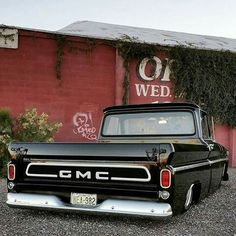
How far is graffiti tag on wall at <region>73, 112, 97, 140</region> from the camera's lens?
1430cm

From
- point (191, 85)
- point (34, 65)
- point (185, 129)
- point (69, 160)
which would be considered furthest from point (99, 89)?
point (69, 160)

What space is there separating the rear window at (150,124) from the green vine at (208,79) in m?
8.45

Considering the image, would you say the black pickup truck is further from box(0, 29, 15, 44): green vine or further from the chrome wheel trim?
box(0, 29, 15, 44): green vine

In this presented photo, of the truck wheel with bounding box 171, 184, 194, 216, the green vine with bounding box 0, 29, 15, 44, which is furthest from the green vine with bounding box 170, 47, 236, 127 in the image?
the truck wheel with bounding box 171, 184, 194, 216

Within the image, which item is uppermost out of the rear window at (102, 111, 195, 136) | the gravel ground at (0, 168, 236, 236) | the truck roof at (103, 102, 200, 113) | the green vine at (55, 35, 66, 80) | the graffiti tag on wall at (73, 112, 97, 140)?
the green vine at (55, 35, 66, 80)

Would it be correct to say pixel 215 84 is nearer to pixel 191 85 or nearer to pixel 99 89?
pixel 191 85

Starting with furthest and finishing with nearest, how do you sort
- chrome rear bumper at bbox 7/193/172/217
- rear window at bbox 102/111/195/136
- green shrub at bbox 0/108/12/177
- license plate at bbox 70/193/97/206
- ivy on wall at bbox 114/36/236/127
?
1. ivy on wall at bbox 114/36/236/127
2. green shrub at bbox 0/108/12/177
3. rear window at bbox 102/111/195/136
4. license plate at bbox 70/193/97/206
5. chrome rear bumper at bbox 7/193/172/217

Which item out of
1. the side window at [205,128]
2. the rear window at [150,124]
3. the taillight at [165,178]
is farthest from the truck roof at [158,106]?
the taillight at [165,178]

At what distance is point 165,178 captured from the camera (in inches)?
206

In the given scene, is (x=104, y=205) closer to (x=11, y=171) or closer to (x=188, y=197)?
(x=188, y=197)

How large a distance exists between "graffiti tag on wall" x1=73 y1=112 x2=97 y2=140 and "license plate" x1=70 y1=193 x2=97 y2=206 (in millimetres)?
8682

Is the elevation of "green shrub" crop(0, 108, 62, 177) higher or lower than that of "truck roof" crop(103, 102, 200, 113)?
lower

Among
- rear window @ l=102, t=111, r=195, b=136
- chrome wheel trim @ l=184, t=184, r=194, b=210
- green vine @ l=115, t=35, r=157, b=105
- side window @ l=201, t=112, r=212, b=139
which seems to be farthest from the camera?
A: green vine @ l=115, t=35, r=157, b=105

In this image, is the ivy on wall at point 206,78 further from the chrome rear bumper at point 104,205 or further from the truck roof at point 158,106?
the chrome rear bumper at point 104,205
